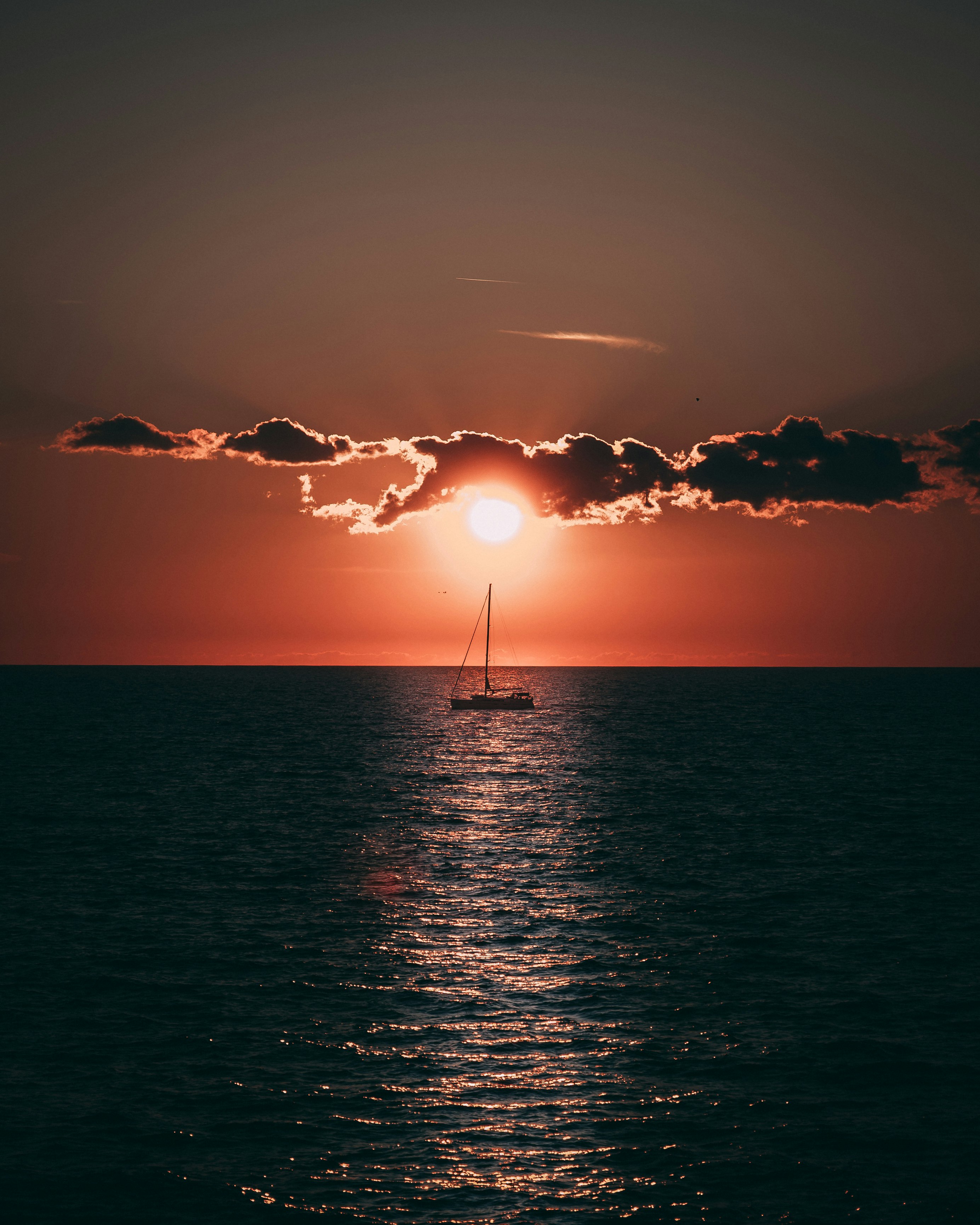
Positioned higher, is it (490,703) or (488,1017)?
(490,703)

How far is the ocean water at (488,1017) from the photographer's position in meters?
20.9

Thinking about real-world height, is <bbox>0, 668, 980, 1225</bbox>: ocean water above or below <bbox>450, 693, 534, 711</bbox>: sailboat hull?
below

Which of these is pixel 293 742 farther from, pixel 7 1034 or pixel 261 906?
Answer: pixel 7 1034

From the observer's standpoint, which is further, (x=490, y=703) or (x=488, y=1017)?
(x=490, y=703)

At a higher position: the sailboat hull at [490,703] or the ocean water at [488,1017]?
the sailboat hull at [490,703]

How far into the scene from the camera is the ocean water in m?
20.9

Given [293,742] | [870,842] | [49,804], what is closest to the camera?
[870,842]

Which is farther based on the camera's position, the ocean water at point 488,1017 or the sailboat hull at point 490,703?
the sailboat hull at point 490,703

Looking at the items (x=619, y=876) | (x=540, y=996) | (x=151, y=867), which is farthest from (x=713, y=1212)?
(x=151, y=867)

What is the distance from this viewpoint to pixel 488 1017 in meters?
30.0

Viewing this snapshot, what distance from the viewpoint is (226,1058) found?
88.1 feet

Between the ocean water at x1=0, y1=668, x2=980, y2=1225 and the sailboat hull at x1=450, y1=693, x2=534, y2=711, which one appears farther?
the sailboat hull at x1=450, y1=693, x2=534, y2=711

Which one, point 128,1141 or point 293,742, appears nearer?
point 128,1141

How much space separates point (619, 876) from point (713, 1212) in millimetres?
30956
